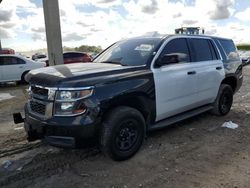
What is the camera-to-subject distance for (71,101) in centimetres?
412

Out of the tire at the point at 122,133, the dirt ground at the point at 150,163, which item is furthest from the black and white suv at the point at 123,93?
the dirt ground at the point at 150,163

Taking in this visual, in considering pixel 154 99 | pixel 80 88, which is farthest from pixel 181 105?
pixel 80 88

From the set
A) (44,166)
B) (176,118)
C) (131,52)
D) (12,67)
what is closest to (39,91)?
(44,166)

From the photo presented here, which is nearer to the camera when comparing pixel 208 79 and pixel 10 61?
pixel 208 79

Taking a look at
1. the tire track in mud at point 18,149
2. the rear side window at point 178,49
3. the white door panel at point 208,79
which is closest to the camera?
the tire track in mud at point 18,149

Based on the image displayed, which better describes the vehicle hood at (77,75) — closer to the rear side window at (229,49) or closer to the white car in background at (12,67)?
the rear side window at (229,49)

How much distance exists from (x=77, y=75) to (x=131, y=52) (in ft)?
4.95

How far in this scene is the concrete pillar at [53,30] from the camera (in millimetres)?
10795

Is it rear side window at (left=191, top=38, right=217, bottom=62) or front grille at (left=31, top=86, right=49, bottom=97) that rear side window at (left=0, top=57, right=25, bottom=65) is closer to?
rear side window at (left=191, top=38, right=217, bottom=62)

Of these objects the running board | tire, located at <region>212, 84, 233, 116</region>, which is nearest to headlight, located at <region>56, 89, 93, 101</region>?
the running board

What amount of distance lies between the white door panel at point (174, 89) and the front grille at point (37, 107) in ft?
5.85

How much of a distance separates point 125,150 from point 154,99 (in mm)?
956

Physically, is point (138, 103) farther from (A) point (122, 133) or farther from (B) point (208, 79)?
(B) point (208, 79)

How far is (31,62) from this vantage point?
→ 1625 cm
